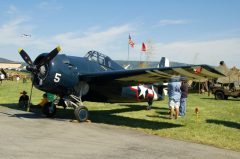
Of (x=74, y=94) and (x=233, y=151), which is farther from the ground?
(x=74, y=94)

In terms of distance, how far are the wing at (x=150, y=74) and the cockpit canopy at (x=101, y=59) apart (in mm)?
1303

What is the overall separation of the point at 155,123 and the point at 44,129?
15.2 feet

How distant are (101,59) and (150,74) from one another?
136 inches

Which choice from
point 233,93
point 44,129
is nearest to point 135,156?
point 44,129

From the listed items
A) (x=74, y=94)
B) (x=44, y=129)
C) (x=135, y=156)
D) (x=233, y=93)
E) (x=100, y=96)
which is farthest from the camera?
(x=233, y=93)

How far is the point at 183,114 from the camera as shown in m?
16.2

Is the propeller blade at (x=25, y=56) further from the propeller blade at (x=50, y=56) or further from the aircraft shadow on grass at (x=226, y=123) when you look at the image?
the aircraft shadow on grass at (x=226, y=123)

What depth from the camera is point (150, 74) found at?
12.8m

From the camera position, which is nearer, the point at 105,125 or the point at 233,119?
the point at 105,125

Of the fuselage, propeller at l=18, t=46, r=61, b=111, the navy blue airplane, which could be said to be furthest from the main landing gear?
propeller at l=18, t=46, r=61, b=111

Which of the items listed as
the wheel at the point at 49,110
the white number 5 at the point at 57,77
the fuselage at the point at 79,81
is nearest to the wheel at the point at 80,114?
the fuselage at the point at 79,81

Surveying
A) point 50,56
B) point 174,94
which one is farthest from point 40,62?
point 174,94

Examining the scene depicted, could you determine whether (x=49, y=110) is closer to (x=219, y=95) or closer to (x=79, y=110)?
(x=79, y=110)

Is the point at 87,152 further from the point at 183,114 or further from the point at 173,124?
the point at 183,114
